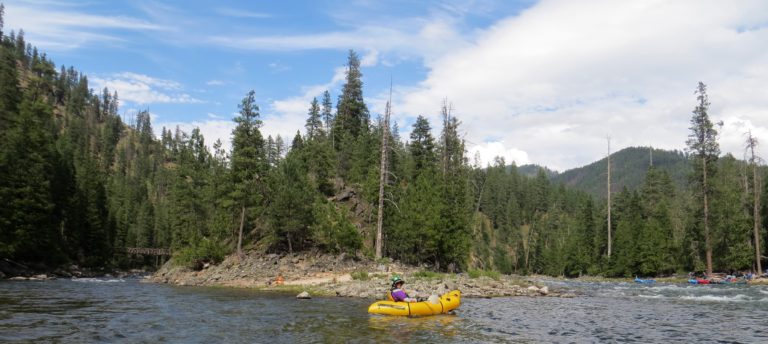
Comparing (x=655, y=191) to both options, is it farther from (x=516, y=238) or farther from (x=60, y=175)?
(x=60, y=175)

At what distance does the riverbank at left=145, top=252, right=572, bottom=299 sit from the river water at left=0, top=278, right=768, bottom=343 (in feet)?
12.2

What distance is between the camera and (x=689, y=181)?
172 feet

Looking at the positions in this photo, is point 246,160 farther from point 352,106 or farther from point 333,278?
point 352,106

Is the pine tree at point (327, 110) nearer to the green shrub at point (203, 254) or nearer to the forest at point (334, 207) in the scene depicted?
the forest at point (334, 207)

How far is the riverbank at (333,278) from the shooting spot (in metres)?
28.7

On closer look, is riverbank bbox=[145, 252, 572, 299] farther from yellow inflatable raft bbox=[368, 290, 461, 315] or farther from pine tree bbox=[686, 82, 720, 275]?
pine tree bbox=[686, 82, 720, 275]

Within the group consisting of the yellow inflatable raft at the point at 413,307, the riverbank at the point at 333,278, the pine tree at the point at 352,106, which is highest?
the pine tree at the point at 352,106

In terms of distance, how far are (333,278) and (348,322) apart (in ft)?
56.6

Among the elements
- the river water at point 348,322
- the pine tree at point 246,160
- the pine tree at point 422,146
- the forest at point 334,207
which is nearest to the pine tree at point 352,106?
the forest at point 334,207

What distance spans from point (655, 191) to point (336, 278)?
7183 centimetres

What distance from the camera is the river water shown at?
557 inches

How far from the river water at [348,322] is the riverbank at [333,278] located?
3.71 m

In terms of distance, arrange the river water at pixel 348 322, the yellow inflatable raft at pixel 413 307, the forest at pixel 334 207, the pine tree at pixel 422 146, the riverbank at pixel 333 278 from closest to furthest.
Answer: the river water at pixel 348 322 → the yellow inflatable raft at pixel 413 307 → the riverbank at pixel 333 278 → the forest at pixel 334 207 → the pine tree at pixel 422 146

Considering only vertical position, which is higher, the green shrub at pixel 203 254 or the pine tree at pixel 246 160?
the pine tree at pixel 246 160
